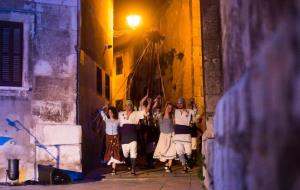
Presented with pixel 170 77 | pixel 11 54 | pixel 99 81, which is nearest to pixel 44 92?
pixel 11 54

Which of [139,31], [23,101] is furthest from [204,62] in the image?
[139,31]

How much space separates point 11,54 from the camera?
988cm

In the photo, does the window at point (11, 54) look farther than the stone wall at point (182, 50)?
No

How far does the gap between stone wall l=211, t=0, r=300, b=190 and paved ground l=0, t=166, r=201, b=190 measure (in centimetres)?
581

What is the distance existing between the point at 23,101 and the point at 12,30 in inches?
67.1

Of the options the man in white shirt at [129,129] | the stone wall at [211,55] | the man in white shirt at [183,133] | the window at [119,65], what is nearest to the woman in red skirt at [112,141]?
the man in white shirt at [129,129]

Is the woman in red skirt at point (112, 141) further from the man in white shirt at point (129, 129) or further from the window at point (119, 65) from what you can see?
the window at point (119, 65)

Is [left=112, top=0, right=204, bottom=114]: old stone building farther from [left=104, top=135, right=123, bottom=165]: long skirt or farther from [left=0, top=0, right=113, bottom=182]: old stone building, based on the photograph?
[left=0, top=0, right=113, bottom=182]: old stone building

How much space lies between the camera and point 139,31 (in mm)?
21328

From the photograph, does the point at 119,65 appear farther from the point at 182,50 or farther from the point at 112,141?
the point at 112,141

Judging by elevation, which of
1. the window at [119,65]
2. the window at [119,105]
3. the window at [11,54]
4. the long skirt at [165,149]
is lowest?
the long skirt at [165,149]

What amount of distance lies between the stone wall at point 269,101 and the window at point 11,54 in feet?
27.4

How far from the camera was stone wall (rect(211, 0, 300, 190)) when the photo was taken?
3.71ft

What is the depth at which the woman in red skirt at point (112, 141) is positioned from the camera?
1050 cm
